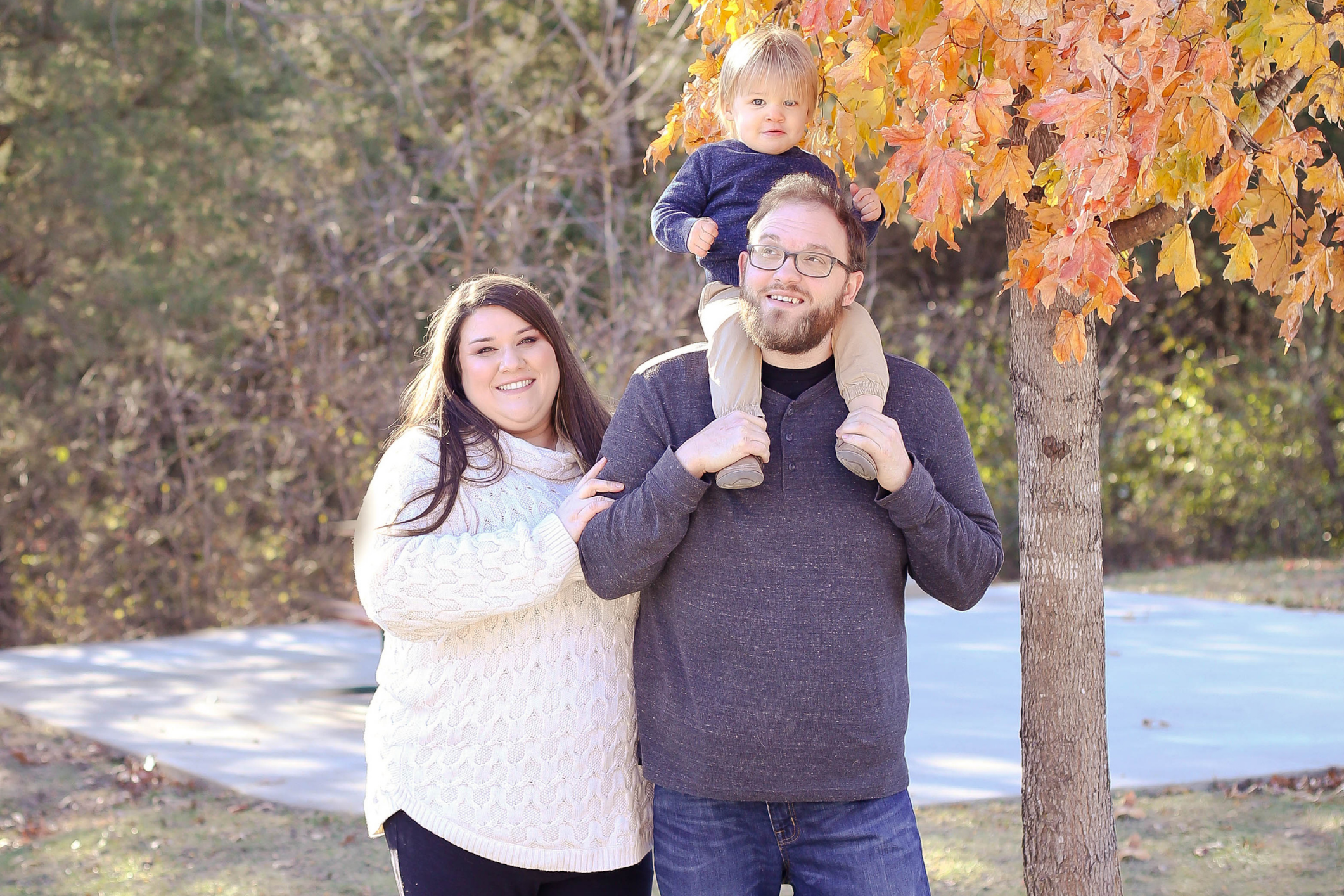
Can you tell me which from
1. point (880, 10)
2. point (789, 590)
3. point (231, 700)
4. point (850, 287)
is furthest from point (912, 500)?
point (231, 700)

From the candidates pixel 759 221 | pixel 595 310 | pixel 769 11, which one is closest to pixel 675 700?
pixel 759 221

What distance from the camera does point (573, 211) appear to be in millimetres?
9375

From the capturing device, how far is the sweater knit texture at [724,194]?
278 cm

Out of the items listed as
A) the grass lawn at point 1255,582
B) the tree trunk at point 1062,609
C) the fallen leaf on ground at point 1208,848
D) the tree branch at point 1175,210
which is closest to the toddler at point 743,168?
the tree trunk at point 1062,609

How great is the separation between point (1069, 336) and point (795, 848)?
1.16 metres

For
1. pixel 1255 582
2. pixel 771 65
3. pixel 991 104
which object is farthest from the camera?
pixel 1255 582

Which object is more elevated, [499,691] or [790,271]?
[790,271]

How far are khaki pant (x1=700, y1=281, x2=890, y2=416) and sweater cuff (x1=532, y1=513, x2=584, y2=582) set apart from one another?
1.21 ft

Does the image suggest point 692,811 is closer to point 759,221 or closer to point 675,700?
point 675,700

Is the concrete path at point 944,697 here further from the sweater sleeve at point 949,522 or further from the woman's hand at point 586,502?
the woman's hand at point 586,502

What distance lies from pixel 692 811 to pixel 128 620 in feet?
27.2

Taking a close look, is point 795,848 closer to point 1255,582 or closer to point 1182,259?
point 1182,259

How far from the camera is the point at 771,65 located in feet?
9.27

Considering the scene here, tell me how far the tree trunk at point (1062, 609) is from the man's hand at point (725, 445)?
0.85m
